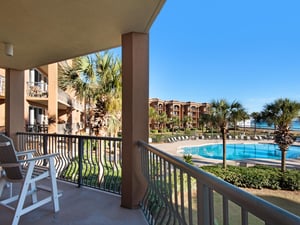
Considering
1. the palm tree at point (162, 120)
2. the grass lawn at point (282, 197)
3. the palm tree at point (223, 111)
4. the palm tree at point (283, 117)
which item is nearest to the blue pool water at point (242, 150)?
the palm tree at point (223, 111)

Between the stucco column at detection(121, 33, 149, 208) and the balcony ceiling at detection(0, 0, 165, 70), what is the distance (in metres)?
0.24

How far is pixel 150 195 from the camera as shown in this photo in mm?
2418

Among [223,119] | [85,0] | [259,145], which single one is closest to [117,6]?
[85,0]

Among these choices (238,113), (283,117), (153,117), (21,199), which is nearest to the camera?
(21,199)

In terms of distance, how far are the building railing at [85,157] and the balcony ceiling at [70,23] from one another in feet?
4.81

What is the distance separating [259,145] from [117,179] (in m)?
23.1

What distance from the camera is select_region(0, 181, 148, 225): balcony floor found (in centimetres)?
235

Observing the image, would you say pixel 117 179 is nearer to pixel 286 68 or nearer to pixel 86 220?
pixel 86 220

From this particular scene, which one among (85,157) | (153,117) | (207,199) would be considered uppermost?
(153,117)

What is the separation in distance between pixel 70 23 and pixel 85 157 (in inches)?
90.6

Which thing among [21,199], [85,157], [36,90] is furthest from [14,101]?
[36,90]

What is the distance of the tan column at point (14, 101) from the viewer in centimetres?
469

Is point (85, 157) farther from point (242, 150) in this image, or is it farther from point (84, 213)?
point (242, 150)

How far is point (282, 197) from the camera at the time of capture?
7867 mm
